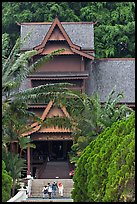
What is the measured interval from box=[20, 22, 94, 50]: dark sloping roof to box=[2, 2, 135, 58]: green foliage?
6.78m

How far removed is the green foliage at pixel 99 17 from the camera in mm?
46000

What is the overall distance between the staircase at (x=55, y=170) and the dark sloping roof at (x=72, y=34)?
8.08 m

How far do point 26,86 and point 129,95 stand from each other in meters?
7.01

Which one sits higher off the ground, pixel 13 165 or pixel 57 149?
pixel 13 165

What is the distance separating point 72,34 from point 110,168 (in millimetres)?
26473

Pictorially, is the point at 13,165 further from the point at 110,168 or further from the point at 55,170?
the point at 110,168

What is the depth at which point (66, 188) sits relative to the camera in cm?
2872

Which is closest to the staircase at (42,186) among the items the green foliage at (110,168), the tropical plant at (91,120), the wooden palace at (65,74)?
the tropical plant at (91,120)

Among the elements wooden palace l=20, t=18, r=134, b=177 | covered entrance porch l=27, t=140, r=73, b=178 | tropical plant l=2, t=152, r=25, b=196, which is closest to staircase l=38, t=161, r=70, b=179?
covered entrance porch l=27, t=140, r=73, b=178

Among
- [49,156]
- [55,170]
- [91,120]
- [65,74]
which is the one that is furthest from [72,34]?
[91,120]

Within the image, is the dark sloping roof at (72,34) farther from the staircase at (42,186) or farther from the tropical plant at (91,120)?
the staircase at (42,186)

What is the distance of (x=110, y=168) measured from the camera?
13031 millimetres

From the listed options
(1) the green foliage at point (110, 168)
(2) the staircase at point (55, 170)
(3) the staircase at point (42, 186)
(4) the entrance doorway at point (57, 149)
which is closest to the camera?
(1) the green foliage at point (110, 168)

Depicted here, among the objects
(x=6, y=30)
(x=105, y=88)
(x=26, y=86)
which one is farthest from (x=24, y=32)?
(x=6, y=30)
